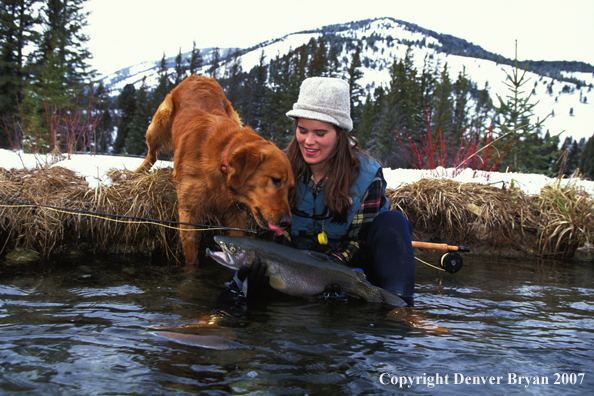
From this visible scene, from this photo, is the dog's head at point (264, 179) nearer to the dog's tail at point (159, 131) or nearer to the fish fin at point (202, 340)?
the fish fin at point (202, 340)

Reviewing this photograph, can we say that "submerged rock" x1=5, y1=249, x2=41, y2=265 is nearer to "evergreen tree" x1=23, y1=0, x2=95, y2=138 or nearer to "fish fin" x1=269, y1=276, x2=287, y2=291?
"fish fin" x1=269, y1=276, x2=287, y2=291

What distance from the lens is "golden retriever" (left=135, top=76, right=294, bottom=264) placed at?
338 centimetres

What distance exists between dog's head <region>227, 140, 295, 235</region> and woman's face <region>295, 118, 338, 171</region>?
0.26 m

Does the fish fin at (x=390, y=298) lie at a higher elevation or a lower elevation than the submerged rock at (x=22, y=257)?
higher

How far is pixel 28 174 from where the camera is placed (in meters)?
5.35

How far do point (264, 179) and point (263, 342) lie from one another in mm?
1586

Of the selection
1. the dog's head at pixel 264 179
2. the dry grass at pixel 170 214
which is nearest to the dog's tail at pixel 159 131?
the dry grass at pixel 170 214

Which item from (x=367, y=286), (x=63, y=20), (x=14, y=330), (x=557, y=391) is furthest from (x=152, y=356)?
(x=63, y=20)

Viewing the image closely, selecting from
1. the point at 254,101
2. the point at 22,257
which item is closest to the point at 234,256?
the point at 22,257

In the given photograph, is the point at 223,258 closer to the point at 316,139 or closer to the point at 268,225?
the point at 268,225

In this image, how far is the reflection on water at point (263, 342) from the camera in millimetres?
1722

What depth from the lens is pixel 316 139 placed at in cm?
321

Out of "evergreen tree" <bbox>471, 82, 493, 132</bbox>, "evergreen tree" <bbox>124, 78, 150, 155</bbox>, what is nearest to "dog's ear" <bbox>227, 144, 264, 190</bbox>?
"evergreen tree" <bbox>471, 82, 493, 132</bbox>

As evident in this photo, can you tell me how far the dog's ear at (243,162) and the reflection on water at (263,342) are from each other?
1.05 m
